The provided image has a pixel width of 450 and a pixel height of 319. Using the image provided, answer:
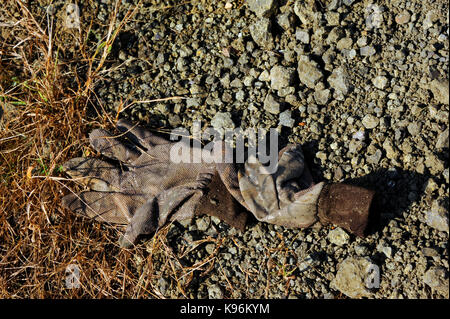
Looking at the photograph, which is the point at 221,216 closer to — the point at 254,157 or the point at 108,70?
the point at 254,157

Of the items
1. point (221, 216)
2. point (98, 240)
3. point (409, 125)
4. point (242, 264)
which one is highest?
point (409, 125)

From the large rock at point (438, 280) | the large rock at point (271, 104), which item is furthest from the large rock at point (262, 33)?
the large rock at point (438, 280)

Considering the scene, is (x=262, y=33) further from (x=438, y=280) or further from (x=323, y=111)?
(x=438, y=280)

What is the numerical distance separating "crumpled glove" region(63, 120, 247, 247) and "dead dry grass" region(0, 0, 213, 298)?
96 millimetres

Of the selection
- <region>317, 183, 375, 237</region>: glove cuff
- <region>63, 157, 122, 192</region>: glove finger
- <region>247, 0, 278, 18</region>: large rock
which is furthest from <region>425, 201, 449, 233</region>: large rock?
<region>63, 157, 122, 192</region>: glove finger

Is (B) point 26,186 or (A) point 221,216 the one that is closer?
(A) point 221,216

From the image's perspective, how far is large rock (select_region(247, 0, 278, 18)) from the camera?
105 inches

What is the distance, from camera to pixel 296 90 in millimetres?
2619

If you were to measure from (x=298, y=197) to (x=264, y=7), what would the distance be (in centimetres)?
114

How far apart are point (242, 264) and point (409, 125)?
1.13 meters

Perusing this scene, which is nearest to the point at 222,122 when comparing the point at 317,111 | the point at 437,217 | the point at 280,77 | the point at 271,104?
the point at 271,104

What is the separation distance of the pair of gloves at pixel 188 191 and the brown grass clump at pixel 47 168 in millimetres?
114

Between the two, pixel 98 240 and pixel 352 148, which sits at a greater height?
pixel 352 148
